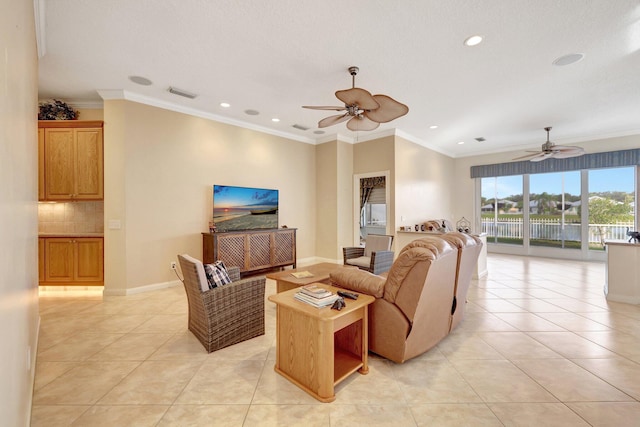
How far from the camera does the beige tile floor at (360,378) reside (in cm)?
169

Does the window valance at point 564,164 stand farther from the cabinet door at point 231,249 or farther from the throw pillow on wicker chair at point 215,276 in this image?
the throw pillow on wicker chair at point 215,276

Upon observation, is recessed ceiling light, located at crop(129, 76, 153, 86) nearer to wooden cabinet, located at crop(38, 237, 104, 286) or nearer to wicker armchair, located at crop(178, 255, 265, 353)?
wooden cabinet, located at crop(38, 237, 104, 286)

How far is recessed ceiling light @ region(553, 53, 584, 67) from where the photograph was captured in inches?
121

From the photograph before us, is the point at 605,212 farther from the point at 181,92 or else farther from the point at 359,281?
the point at 181,92

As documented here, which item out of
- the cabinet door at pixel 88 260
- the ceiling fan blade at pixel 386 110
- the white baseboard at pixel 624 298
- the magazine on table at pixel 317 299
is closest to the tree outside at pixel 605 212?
the white baseboard at pixel 624 298

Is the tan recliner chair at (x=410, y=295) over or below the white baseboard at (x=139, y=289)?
over

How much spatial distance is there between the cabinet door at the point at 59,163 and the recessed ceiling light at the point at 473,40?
551 cm

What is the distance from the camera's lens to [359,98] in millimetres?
2723

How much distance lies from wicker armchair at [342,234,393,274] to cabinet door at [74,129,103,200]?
4084mm

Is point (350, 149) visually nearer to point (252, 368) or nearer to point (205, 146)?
point (205, 146)

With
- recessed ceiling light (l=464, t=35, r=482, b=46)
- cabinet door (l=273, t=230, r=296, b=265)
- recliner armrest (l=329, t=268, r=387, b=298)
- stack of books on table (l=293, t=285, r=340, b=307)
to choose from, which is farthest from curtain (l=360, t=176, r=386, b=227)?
stack of books on table (l=293, t=285, r=340, b=307)

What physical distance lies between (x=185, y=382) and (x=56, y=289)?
12.3 feet

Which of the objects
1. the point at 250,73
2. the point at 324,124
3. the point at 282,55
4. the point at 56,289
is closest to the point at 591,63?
the point at 324,124

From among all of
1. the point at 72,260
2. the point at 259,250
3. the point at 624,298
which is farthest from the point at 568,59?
the point at 72,260
